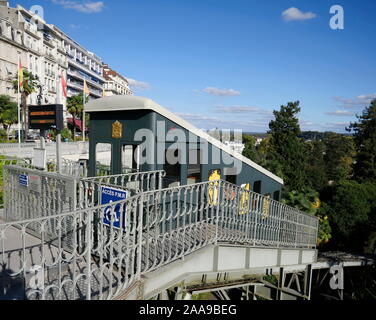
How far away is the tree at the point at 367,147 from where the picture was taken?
33.0 m

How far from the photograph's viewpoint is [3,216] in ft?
21.4

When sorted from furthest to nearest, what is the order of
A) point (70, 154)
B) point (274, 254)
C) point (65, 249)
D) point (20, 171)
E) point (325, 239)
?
point (70, 154), point (325, 239), point (274, 254), point (20, 171), point (65, 249)

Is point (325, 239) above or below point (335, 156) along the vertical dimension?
below

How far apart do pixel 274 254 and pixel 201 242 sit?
10.6 feet

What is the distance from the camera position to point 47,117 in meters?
5.98

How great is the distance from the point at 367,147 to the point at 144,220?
119 feet

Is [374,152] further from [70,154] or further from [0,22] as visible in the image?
[0,22]

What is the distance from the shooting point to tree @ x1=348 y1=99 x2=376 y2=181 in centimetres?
3297

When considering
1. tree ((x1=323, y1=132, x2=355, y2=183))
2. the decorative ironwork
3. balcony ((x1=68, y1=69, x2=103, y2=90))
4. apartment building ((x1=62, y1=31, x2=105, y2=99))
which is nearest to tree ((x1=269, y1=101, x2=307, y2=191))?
the decorative ironwork

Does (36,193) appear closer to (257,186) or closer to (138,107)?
(138,107)

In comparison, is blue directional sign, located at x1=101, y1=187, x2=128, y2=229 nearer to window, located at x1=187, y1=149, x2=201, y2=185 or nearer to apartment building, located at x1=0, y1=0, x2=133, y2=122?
window, located at x1=187, y1=149, x2=201, y2=185

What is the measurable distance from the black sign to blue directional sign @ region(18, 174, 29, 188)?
1096 millimetres

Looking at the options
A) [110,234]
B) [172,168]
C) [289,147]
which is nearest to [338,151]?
[289,147]
